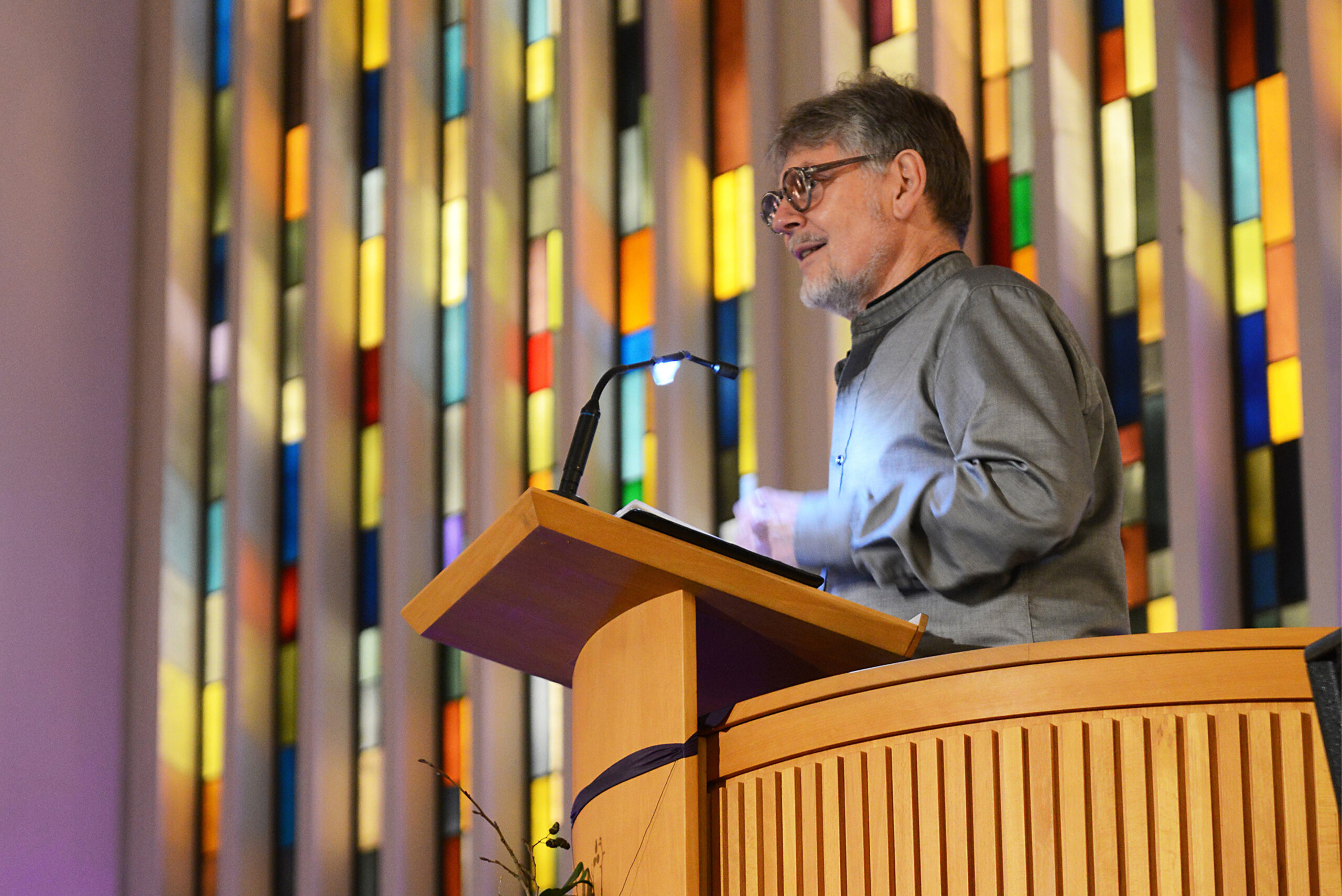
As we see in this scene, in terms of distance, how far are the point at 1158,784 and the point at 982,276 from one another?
3.43 ft

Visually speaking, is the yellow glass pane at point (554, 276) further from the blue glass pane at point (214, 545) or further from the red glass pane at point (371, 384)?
the blue glass pane at point (214, 545)

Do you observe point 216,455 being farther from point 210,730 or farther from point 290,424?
point 210,730

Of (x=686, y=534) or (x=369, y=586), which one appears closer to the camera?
(x=686, y=534)

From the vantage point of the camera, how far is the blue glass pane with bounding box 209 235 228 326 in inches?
232

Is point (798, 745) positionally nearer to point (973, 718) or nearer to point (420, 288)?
point (973, 718)

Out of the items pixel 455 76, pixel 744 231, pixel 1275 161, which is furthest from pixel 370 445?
pixel 1275 161

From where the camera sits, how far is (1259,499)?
3.70 metres

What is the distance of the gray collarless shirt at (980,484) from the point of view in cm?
206

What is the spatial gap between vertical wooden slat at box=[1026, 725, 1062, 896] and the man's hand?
0.81 meters

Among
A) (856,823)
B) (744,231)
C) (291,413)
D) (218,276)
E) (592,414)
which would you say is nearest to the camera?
(856,823)

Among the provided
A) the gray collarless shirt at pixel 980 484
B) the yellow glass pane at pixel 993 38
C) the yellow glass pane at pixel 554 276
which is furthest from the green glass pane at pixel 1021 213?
the gray collarless shirt at pixel 980 484

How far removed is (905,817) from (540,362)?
3.63m

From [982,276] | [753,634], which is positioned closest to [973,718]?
[753,634]

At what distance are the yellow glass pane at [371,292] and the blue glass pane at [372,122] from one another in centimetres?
29
